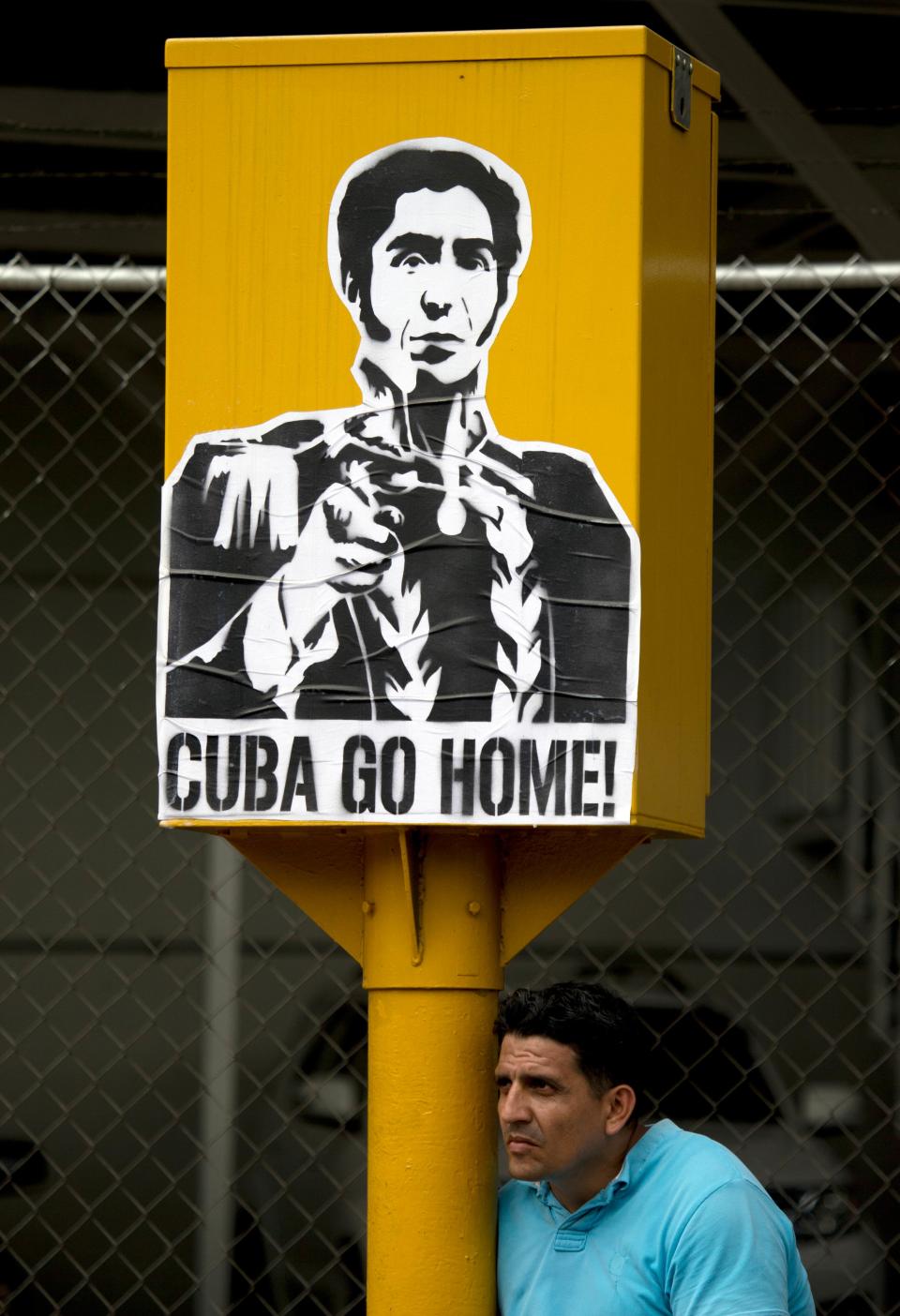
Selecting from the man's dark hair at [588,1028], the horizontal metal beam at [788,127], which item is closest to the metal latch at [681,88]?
the man's dark hair at [588,1028]

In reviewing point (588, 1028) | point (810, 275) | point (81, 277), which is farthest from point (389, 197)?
point (81, 277)

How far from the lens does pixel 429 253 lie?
276 cm

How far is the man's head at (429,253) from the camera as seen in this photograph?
2734 millimetres

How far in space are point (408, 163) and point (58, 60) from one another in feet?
10.0

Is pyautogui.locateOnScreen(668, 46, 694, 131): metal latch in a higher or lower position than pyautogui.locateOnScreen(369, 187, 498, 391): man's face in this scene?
higher

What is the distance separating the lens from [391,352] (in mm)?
2746

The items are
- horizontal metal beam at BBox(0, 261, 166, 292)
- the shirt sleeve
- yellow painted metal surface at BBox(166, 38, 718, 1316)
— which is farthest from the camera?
horizontal metal beam at BBox(0, 261, 166, 292)

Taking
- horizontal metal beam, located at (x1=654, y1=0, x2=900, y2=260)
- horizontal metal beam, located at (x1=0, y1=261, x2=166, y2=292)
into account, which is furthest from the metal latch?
horizontal metal beam, located at (x1=0, y1=261, x2=166, y2=292)

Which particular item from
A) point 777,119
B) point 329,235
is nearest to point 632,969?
point 777,119

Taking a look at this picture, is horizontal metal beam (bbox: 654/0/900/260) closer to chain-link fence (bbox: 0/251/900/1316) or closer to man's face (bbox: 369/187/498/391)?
chain-link fence (bbox: 0/251/900/1316)

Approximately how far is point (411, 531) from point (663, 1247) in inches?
42.7

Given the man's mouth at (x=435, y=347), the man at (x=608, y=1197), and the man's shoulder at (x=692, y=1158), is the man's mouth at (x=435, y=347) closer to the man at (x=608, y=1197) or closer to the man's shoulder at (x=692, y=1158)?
the man at (x=608, y=1197)

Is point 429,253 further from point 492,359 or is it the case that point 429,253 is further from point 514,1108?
point 514,1108

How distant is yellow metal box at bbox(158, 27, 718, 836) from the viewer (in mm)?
2658
